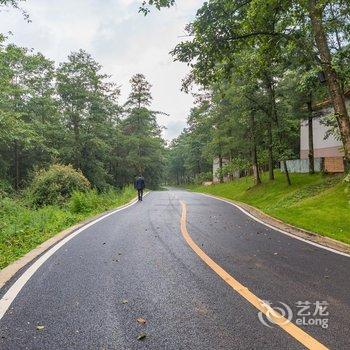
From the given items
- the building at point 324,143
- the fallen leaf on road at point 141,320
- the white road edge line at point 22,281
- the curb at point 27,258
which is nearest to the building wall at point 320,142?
the building at point 324,143

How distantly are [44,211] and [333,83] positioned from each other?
39.7 ft

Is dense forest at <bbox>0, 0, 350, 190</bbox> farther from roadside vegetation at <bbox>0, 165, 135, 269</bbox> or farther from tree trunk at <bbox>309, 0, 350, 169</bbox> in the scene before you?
roadside vegetation at <bbox>0, 165, 135, 269</bbox>

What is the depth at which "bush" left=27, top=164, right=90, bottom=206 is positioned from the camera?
22219 millimetres

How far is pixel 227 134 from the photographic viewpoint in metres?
42.6

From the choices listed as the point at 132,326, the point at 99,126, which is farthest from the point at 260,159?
the point at 132,326

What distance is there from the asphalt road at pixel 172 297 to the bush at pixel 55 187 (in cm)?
1377

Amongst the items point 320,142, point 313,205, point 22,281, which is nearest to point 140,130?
point 320,142

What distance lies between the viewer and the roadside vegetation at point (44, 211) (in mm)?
10047

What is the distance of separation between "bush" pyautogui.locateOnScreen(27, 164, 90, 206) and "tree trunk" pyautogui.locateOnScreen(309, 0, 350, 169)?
1523 cm

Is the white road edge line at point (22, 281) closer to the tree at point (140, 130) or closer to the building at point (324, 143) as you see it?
the building at point (324, 143)

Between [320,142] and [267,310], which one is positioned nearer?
[267,310]

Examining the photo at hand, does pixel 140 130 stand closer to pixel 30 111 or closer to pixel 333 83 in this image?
pixel 30 111

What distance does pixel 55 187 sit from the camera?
2230cm

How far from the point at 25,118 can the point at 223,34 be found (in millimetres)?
27993
